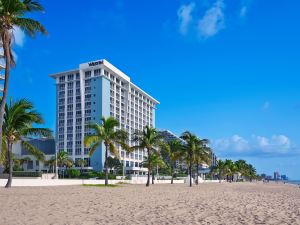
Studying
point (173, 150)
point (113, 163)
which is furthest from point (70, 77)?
point (173, 150)

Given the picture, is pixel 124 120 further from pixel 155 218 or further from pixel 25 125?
pixel 155 218

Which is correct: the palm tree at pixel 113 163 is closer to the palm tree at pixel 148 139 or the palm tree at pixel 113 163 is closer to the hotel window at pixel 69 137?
the hotel window at pixel 69 137

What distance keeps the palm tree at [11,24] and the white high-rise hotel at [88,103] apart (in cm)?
11234

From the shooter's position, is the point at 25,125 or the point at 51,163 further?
the point at 51,163

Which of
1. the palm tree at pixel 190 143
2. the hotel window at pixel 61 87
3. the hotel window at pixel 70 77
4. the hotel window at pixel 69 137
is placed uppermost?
the hotel window at pixel 70 77

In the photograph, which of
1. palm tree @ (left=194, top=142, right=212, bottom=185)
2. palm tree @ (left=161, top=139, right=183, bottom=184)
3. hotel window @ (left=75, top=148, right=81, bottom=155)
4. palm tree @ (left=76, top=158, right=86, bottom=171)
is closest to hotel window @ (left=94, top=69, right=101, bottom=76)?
hotel window @ (left=75, top=148, right=81, bottom=155)

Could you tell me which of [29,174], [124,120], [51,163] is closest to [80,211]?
[29,174]

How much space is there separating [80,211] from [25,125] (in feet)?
65.6

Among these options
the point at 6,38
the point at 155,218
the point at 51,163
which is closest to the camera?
the point at 155,218

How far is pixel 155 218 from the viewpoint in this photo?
492 inches

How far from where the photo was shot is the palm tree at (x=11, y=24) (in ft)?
75.1

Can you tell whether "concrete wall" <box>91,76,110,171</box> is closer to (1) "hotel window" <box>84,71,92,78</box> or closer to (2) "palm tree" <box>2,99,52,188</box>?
(1) "hotel window" <box>84,71,92,78</box>

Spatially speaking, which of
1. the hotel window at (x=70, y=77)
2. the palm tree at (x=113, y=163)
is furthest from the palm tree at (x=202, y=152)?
the hotel window at (x=70, y=77)

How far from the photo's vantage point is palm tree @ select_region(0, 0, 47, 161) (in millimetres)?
22891
